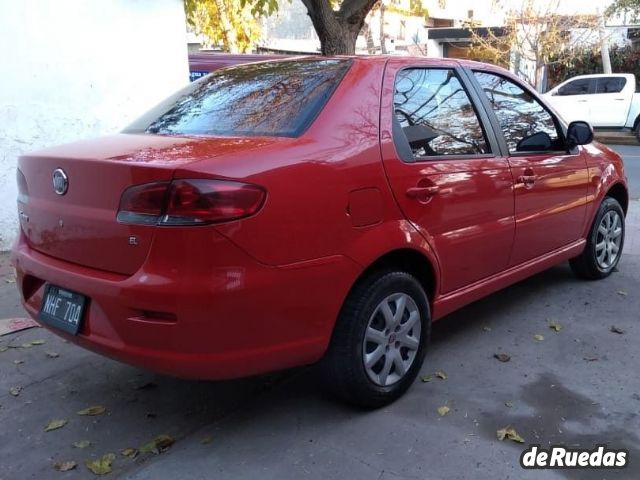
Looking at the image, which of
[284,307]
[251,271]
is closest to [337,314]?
[284,307]

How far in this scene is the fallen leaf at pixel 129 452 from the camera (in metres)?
2.88

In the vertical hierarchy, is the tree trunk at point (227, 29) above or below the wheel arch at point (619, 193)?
above

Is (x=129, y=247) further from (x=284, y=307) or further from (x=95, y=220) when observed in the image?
(x=284, y=307)

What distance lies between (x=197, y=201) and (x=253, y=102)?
945 millimetres

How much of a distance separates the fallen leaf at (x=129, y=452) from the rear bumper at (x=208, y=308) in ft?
1.55

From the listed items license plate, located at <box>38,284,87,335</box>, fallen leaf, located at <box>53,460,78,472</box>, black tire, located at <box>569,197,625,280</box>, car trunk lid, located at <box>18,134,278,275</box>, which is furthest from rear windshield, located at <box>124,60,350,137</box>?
black tire, located at <box>569,197,625,280</box>

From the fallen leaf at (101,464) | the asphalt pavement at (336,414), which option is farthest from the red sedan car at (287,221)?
the fallen leaf at (101,464)

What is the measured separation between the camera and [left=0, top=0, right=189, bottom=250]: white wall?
5.98m

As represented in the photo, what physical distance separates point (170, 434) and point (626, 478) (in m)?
1.98

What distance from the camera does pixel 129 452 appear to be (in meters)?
2.89

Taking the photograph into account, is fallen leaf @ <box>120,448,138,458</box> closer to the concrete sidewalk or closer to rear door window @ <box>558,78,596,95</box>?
the concrete sidewalk

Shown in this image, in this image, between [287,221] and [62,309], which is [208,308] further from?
[62,309]

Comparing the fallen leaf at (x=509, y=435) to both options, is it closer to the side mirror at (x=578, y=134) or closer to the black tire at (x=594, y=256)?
the side mirror at (x=578, y=134)

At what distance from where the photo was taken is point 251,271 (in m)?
2.54
